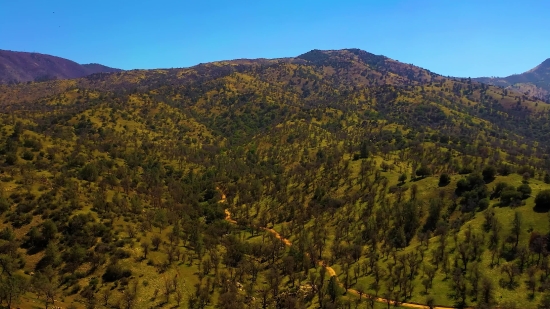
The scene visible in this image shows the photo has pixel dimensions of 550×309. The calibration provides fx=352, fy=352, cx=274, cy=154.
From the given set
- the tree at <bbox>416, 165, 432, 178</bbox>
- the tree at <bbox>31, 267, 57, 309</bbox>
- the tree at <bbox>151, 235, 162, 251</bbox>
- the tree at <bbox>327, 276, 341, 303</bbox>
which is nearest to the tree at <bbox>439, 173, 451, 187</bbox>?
the tree at <bbox>416, 165, 432, 178</bbox>

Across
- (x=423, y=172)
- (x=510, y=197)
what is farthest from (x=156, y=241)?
(x=423, y=172)

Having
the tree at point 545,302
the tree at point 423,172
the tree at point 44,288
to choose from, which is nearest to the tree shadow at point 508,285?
the tree at point 545,302

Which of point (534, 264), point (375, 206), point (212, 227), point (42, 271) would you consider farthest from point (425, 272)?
point (42, 271)

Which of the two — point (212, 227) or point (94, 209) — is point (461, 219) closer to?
point (212, 227)

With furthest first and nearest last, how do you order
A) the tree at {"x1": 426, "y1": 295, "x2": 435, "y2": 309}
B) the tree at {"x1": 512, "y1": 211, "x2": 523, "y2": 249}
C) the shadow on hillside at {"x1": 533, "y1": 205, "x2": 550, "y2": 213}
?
the shadow on hillside at {"x1": 533, "y1": 205, "x2": 550, "y2": 213}
the tree at {"x1": 512, "y1": 211, "x2": 523, "y2": 249}
the tree at {"x1": 426, "y1": 295, "x2": 435, "y2": 309}

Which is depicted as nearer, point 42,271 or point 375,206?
point 42,271

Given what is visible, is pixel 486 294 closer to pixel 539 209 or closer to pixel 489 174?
pixel 539 209

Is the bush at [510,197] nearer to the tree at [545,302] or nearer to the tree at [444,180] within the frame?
the tree at [444,180]

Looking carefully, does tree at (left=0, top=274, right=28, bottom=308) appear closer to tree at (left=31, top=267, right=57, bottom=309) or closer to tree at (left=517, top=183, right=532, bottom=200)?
tree at (left=31, top=267, right=57, bottom=309)
